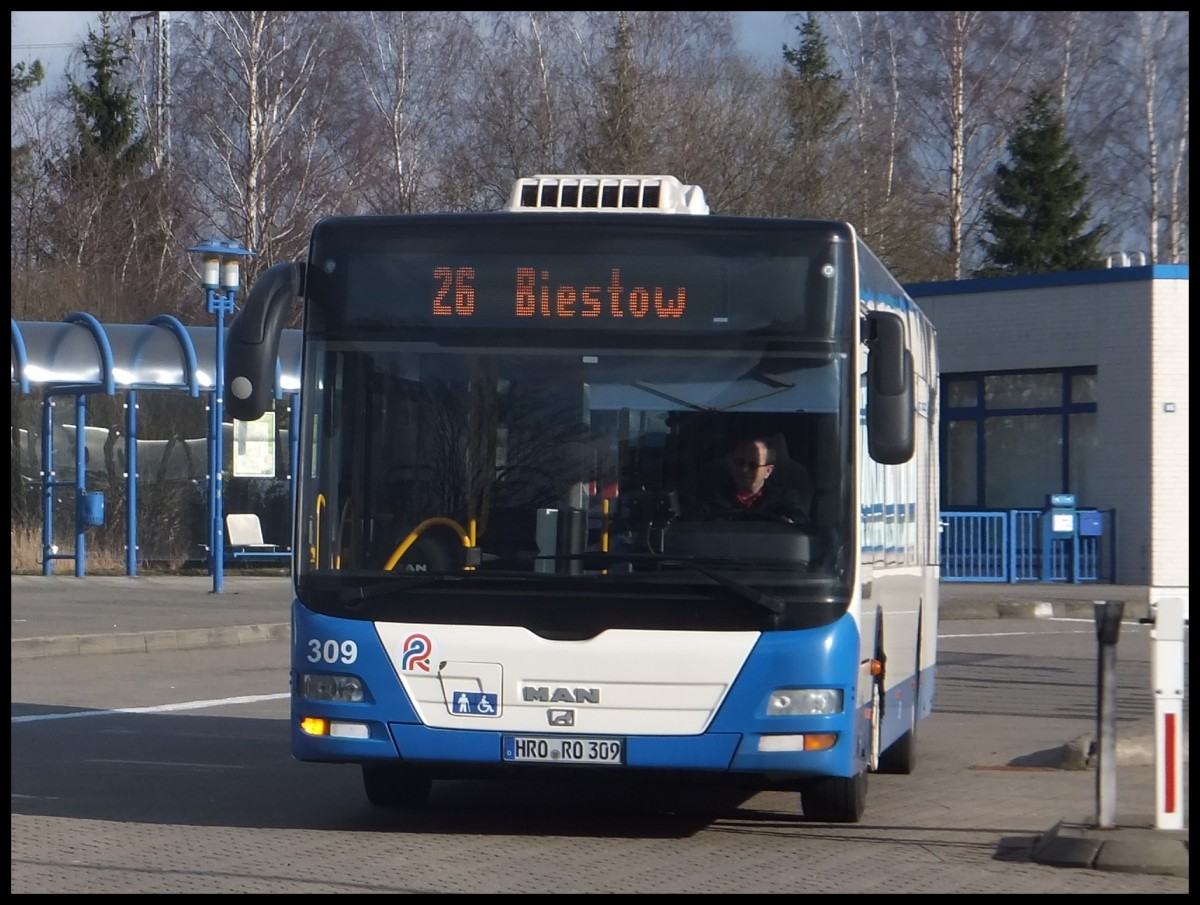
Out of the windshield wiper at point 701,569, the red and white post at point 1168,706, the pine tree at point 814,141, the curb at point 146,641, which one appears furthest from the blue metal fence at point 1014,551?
the windshield wiper at point 701,569

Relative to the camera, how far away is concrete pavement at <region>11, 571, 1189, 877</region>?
25.6ft

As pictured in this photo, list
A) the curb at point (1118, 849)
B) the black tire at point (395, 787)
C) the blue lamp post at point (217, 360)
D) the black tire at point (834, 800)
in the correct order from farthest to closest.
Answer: the blue lamp post at point (217, 360), the black tire at point (395, 787), the black tire at point (834, 800), the curb at point (1118, 849)

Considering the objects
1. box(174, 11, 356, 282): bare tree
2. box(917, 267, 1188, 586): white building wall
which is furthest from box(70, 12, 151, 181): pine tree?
box(917, 267, 1188, 586): white building wall

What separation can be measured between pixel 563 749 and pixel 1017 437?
27.8 meters

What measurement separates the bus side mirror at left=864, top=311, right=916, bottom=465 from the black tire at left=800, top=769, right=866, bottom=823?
1579 mm

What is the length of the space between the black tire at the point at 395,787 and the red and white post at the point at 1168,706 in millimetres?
3347

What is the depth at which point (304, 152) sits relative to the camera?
4978 cm

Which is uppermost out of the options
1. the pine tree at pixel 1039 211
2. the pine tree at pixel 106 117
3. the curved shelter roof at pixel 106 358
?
the pine tree at pixel 106 117

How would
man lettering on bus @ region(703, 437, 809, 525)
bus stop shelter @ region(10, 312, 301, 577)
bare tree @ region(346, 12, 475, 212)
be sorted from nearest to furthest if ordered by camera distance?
man lettering on bus @ region(703, 437, 809, 525)
bus stop shelter @ region(10, 312, 301, 577)
bare tree @ region(346, 12, 475, 212)

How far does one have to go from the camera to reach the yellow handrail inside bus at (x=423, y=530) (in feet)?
26.3

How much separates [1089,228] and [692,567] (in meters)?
48.4

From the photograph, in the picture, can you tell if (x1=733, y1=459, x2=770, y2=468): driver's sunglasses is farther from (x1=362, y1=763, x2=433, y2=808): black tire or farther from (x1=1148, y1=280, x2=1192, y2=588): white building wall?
(x1=1148, y1=280, x2=1192, y2=588): white building wall

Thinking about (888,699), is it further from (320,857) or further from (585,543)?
(320,857)

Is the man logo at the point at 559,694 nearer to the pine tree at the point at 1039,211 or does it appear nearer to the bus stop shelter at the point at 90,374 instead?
the bus stop shelter at the point at 90,374
